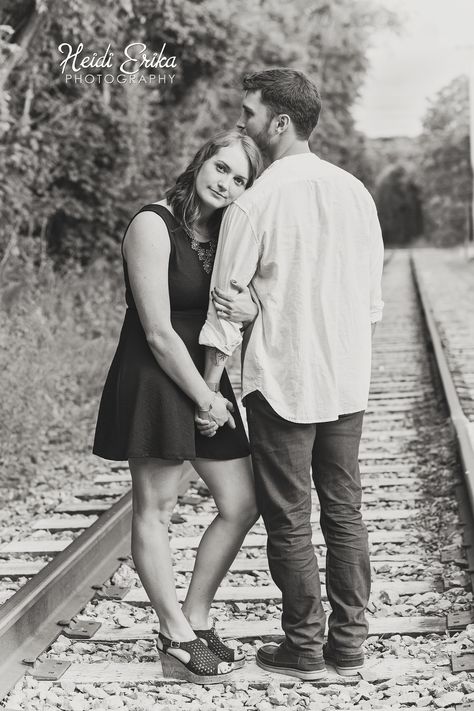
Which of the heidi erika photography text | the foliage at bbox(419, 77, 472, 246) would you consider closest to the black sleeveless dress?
the heidi erika photography text

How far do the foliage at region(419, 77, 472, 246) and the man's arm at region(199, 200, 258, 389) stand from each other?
45038mm

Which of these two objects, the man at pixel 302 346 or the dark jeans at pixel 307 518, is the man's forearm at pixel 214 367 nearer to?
the man at pixel 302 346

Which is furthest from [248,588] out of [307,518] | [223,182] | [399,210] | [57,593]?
[399,210]

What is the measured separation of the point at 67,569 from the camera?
3.94 m

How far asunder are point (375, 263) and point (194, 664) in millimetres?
1379

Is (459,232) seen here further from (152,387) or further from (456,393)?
(152,387)

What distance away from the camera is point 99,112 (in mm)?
12867

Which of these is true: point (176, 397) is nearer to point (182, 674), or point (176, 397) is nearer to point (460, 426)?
point (182, 674)

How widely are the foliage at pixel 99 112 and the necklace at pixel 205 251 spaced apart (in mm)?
5278

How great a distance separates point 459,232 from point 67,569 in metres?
52.5

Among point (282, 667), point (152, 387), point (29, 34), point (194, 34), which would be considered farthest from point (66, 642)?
point (194, 34)

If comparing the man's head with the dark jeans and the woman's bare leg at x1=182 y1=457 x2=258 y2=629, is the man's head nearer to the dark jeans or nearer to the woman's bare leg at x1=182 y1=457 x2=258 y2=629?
the dark jeans

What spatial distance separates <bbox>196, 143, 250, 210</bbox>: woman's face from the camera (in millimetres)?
3029

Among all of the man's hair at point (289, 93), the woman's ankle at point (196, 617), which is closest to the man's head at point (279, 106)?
the man's hair at point (289, 93)
